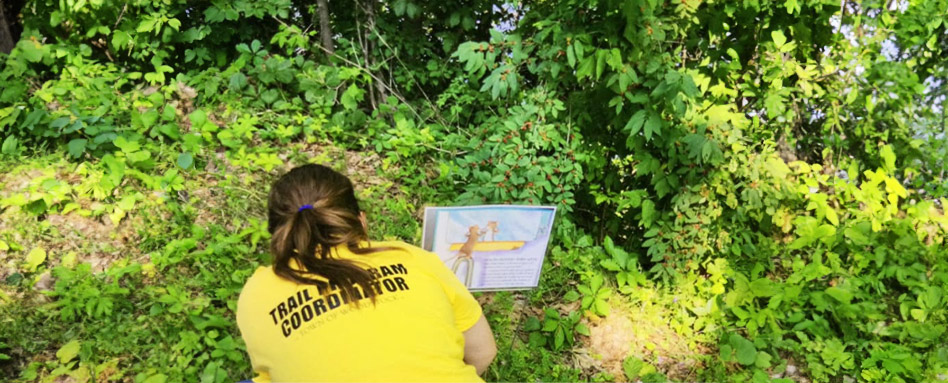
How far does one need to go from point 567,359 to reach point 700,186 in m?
1.20

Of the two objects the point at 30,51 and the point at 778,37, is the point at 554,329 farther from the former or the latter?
the point at 30,51

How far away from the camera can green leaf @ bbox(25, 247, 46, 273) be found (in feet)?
11.3

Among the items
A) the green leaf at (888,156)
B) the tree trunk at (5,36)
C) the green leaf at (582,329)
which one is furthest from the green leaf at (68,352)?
the green leaf at (888,156)

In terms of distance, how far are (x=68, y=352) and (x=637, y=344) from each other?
276 centimetres

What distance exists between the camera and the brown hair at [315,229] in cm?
187

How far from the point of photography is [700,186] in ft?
11.8

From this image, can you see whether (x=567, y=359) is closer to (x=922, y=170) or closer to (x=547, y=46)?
(x=547, y=46)

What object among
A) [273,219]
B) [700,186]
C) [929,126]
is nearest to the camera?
[273,219]

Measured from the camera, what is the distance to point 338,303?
1813mm

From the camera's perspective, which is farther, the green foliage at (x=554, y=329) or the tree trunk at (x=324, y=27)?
the tree trunk at (x=324, y=27)

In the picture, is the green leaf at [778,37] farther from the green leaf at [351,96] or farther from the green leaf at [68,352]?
the green leaf at [68,352]

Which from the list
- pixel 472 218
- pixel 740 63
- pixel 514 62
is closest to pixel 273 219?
pixel 472 218

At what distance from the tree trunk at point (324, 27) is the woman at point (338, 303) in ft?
10.3

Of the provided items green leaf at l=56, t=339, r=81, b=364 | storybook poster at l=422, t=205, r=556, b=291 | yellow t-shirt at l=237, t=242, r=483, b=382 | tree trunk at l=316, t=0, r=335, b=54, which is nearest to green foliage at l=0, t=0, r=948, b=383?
green leaf at l=56, t=339, r=81, b=364
